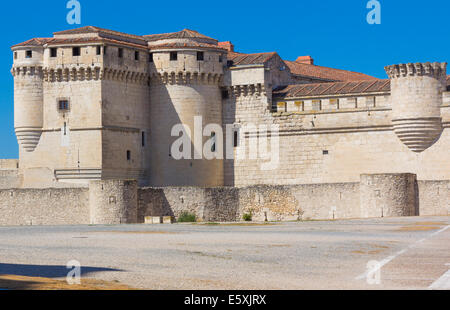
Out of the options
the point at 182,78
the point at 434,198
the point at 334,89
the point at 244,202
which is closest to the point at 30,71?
the point at 182,78

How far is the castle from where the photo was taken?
4009 centimetres

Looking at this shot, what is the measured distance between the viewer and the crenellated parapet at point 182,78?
Result: 142ft

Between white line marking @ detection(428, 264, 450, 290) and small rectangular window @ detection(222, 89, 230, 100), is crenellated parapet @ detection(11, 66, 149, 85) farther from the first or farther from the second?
white line marking @ detection(428, 264, 450, 290)

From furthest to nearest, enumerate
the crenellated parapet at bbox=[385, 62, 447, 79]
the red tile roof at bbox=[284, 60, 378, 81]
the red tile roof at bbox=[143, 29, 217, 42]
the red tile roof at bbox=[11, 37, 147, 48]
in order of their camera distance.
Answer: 1. the red tile roof at bbox=[284, 60, 378, 81]
2. the red tile roof at bbox=[143, 29, 217, 42]
3. the red tile roof at bbox=[11, 37, 147, 48]
4. the crenellated parapet at bbox=[385, 62, 447, 79]

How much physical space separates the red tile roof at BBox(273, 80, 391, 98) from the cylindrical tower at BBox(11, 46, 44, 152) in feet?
38.5

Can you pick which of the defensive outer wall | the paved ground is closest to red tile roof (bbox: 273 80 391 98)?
the defensive outer wall

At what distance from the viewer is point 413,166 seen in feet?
132

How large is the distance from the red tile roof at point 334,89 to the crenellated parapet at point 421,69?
152cm

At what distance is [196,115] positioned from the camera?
143 feet

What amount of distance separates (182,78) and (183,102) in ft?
3.92
